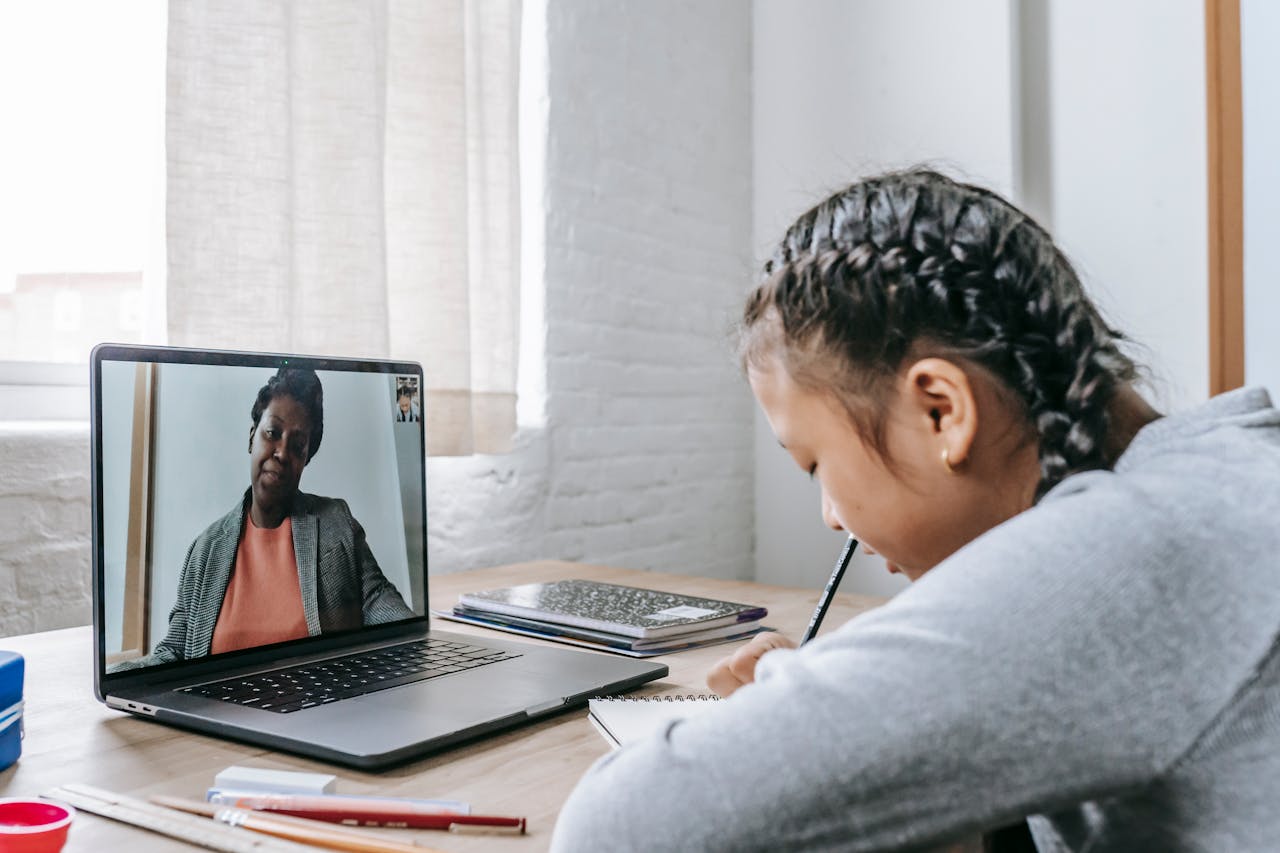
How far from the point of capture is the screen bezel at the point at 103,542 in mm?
779

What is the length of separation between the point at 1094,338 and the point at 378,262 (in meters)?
1.17

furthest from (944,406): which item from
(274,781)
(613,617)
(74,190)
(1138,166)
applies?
(1138,166)

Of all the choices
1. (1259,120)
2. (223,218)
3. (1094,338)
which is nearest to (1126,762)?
(1094,338)

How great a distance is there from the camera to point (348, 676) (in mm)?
855

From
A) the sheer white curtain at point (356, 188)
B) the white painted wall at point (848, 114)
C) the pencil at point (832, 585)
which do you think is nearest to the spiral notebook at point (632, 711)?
the pencil at point (832, 585)

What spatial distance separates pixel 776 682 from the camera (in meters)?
0.46

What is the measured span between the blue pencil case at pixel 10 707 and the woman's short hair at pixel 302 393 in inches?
11.5

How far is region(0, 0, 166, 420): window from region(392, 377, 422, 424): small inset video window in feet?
1.66

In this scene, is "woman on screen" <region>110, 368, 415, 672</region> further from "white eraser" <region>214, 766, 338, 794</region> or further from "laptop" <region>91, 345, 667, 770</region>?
"white eraser" <region>214, 766, 338, 794</region>

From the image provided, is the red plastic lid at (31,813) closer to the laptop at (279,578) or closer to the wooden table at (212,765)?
the wooden table at (212,765)

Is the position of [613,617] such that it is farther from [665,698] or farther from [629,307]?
[629,307]

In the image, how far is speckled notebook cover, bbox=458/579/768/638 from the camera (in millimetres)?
1050

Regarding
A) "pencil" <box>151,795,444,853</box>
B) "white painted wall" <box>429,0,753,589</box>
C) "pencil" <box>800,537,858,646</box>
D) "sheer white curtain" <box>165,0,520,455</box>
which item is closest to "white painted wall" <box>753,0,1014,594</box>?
"white painted wall" <box>429,0,753,589</box>

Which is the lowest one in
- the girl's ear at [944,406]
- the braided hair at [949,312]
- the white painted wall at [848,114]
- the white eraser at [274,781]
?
the white eraser at [274,781]
